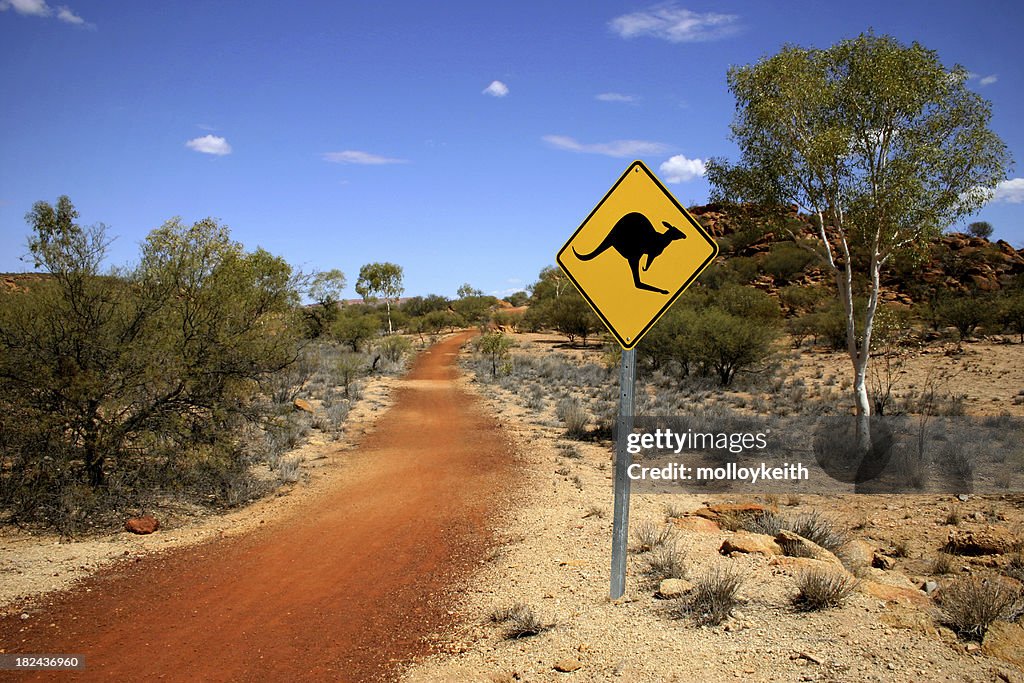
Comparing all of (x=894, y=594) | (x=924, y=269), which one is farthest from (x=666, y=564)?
(x=924, y=269)

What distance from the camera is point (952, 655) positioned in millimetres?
4117

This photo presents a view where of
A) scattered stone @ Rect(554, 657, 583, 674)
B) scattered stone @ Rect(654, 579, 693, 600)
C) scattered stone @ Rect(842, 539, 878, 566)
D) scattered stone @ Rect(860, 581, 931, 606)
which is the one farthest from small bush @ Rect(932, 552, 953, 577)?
scattered stone @ Rect(554, 657, 583, 674)

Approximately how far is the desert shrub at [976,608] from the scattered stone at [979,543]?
317 centimetres

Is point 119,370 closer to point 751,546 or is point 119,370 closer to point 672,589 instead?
point 672,589

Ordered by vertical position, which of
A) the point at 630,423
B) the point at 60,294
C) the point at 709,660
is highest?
the point at 60,294

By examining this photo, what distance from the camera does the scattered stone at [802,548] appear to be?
6392 millimetres

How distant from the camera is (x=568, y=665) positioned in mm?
4332

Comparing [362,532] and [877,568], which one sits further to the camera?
[362,532]

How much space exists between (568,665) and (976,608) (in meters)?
2.90

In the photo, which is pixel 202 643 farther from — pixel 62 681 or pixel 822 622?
pixel 822 622

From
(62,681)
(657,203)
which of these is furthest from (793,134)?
(62,681)

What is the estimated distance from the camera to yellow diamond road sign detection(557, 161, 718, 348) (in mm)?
4488

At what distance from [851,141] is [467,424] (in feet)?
35.7

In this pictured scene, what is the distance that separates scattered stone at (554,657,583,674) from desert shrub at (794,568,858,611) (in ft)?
6.02
